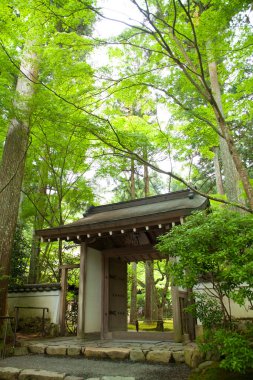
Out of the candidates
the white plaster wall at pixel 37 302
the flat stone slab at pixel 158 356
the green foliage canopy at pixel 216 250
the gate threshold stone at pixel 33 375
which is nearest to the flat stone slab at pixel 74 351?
the gate threshold stone at pixel 33 375

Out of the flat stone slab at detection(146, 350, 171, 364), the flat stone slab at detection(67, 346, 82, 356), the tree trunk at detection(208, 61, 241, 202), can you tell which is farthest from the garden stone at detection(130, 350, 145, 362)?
the tree trunk at detection(208, 61, 241, 202)

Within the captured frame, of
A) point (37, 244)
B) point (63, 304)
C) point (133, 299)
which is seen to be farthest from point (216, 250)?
point (133, 299)

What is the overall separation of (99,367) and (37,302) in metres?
4.35

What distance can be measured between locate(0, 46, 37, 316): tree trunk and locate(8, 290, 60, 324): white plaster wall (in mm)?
1414

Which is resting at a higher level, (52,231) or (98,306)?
(52,231)

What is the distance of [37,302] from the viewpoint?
871 cm

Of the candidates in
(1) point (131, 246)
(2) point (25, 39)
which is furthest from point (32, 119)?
(1) point (131, 246)

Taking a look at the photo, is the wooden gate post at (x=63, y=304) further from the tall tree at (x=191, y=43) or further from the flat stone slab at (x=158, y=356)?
the tall tree at (x=191, y=43)

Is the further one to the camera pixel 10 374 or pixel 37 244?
pixel 37 244

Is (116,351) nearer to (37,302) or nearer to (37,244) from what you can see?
(37,302)

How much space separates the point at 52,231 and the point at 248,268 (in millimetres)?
5632

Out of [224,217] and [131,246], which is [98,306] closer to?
[131,246]

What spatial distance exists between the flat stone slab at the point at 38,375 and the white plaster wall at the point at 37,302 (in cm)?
365

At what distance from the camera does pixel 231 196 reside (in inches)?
360
